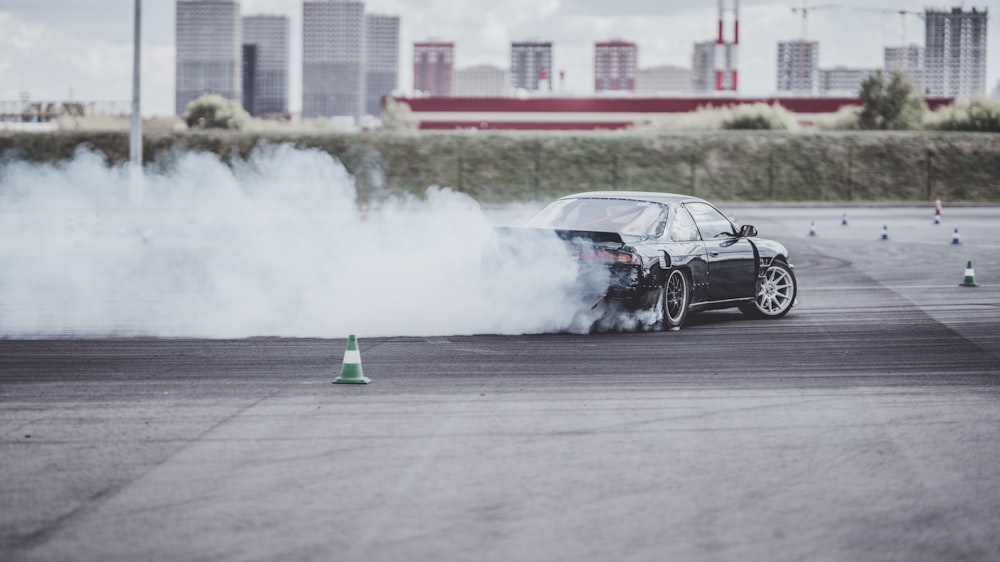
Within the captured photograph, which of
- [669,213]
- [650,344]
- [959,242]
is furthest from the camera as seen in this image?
[959,242]

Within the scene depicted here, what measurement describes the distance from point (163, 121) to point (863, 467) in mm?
99382

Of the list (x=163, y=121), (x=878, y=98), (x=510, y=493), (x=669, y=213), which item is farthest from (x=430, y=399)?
(x=163, y=121)

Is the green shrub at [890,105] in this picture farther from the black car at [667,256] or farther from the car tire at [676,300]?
the car tire at [676,300]

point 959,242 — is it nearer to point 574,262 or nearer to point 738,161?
point 574,262

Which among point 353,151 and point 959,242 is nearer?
point 959,242

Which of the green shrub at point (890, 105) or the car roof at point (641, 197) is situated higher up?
the green shrub at point (890, 105)

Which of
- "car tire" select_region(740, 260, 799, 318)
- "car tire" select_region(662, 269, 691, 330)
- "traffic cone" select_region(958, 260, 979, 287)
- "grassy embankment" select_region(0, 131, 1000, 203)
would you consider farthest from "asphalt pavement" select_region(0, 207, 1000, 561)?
"grassy embankment" select_region(0, 131, 1000, 203)

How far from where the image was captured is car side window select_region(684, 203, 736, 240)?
1370 centimetres

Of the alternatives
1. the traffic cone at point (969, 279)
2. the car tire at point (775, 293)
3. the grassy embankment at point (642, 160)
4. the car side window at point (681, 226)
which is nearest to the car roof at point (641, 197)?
the car side window at point (681, 226)

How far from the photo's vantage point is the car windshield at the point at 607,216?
13031mm

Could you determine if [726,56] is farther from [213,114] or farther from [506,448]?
[506,448]

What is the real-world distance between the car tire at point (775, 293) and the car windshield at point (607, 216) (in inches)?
78.0

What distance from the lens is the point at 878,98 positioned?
74.4 meters

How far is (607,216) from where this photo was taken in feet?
43.7
